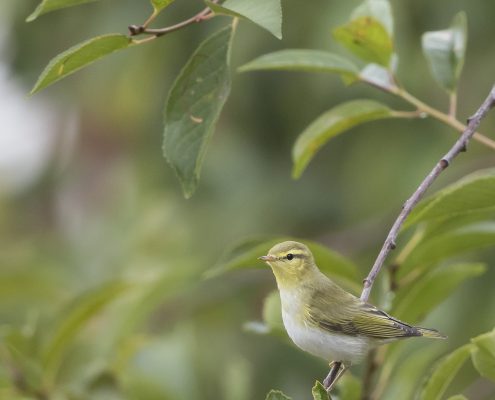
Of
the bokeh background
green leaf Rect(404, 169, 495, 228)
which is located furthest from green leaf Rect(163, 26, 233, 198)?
the bokeh background

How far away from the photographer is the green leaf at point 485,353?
199 centimetres

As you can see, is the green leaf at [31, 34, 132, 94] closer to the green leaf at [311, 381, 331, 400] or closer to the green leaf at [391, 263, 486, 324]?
the green leaf at [311, 381, 331, 400]

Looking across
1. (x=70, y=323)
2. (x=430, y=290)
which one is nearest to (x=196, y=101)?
(x=430, y=290)

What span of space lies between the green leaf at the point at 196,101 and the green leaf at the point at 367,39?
0.50 meters

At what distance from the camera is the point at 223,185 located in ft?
18.4

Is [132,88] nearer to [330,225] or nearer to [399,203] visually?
[330,225]

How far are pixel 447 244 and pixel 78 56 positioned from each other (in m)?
1.06

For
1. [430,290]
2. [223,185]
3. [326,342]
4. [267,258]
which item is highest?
[267,258]

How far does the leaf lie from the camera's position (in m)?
2.42

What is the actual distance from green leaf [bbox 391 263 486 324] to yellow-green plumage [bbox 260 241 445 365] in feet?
0.39

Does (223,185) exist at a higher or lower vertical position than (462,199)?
lower

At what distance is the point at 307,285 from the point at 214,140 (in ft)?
11.0

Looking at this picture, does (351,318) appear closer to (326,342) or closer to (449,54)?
(326,342)

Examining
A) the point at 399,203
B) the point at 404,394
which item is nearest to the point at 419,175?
the point at 399,203
